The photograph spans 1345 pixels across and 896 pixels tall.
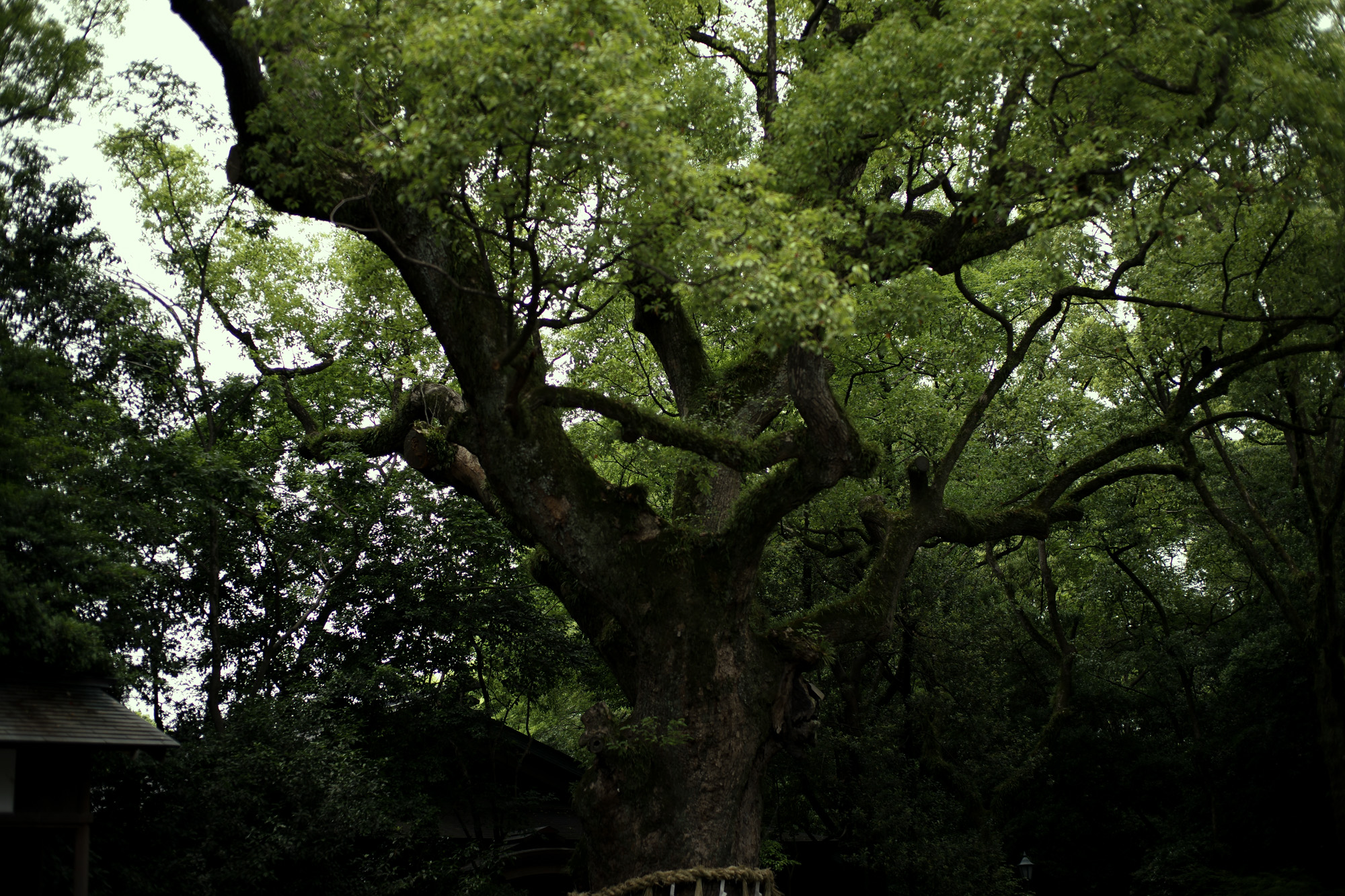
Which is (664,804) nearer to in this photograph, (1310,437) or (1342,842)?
(1342,842)

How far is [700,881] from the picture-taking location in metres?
6.34

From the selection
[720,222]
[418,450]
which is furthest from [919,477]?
[418,450]

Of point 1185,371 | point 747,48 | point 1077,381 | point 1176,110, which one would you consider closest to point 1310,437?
point 1185,371

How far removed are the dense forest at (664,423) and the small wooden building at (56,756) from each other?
0.20 meters

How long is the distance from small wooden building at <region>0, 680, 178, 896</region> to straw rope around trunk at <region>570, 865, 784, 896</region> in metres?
3.42

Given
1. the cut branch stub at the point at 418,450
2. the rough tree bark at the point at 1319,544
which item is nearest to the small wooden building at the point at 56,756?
the cut branch stub at the point at 418,450

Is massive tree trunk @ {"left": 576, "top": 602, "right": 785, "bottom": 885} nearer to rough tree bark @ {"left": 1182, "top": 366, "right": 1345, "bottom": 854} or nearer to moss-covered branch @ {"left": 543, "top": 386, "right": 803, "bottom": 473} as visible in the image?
moss-covered branch @ {"left": 543, "top": 386, "right": 803, "bottom": 473}

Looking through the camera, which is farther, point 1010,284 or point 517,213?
point 1010,284

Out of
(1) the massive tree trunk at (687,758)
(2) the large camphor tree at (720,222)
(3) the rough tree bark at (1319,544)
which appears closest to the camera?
(2) the large camphor tree at (720,222)

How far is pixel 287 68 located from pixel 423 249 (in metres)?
1.51

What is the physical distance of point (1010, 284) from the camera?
16297 mm

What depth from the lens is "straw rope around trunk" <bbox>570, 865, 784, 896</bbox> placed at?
636 centimetres

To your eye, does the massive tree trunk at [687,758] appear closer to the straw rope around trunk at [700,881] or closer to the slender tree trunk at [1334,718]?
the straw rope around trunk at [700,881]

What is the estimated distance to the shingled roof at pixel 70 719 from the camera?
646 cm
